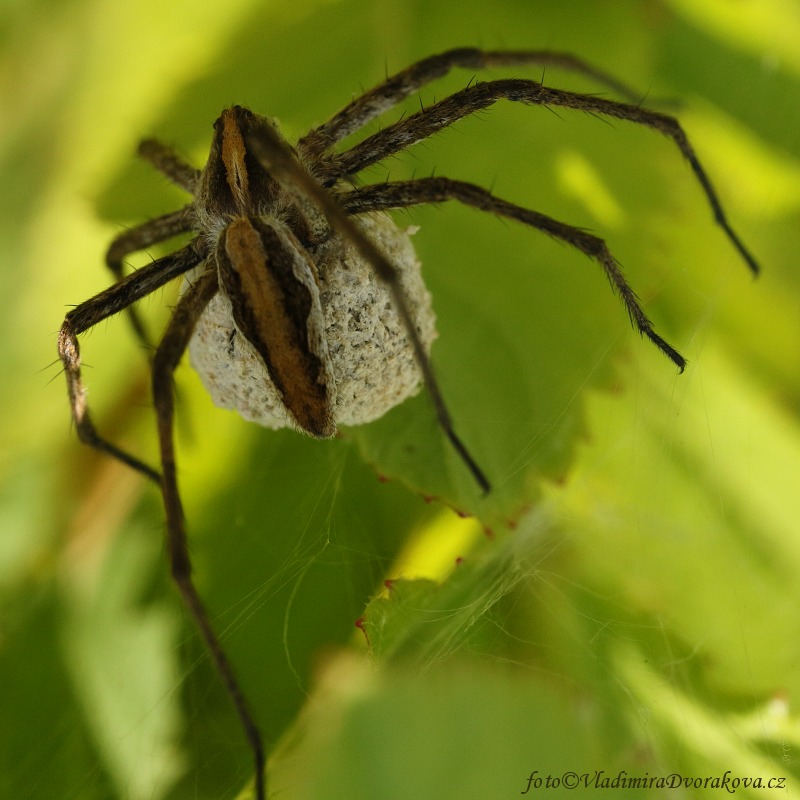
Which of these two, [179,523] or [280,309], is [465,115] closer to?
[280,309]

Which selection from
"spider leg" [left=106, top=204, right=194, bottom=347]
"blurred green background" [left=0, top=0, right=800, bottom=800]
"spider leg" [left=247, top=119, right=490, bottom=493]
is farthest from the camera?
"spider leg" [left=106, top=204, right=194, bottom=347]

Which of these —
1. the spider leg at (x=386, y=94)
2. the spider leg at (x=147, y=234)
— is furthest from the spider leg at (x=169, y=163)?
the spider leg at (x=386, y=94)

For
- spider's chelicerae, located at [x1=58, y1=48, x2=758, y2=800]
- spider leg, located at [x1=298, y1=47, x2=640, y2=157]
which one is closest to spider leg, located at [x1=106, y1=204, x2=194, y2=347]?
spider's chelicerae, located at [x1=58, y1=48, x2=758, y2=800]

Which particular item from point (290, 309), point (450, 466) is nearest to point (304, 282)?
point (290, 309)

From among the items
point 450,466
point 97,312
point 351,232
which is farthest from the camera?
point 450,466

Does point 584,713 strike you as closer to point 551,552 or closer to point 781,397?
point 551,552

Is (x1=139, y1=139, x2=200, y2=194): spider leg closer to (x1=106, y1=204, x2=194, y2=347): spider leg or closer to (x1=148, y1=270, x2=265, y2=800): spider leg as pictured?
(x1=106, y1=204, x2=194, y2=347): spider leg

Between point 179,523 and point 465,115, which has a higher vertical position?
point 465,115

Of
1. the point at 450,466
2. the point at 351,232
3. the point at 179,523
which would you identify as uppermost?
the point at 351,232

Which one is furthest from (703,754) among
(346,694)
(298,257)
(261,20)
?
(261,20)
